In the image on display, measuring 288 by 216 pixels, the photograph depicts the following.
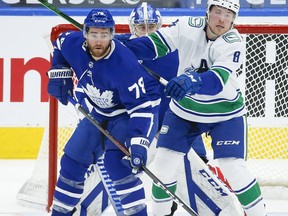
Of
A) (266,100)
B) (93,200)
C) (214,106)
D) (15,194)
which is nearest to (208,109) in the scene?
(214,106)

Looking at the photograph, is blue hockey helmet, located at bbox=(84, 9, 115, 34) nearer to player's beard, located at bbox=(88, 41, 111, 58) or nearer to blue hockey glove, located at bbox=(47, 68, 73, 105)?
player's beard, located at bbox=(88, 41, 111, 58)

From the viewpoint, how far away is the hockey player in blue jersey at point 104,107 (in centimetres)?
398

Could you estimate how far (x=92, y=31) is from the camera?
399cm

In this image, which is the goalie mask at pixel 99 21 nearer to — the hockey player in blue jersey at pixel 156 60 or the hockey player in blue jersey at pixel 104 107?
the hockey player in blue jersey at pixel 104 107

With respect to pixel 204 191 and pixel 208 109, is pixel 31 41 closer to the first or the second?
pixel 204 191

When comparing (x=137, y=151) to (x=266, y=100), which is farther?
(x=266, y=100)

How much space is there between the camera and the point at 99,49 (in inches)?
157

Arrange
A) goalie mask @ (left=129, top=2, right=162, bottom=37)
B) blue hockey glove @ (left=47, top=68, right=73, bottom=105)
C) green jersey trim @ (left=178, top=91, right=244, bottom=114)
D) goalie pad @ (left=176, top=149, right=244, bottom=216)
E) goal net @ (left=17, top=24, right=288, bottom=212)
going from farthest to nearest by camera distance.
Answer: goal net @ (left=17, top=24, right=288, bottom=212)
goalie mask @ (left=129, top=2, right=162, bottom=37)
goalie pad @ (left=176, top=149, right=244, bottom=216)
green jersey trim @ (left=178, top=91, right=244, bottom=114)
blue hockey glove @ (left=47, top=68, right=73, bottom=105)

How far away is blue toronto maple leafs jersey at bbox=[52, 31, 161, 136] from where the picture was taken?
3.98 meters

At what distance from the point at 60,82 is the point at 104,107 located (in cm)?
24

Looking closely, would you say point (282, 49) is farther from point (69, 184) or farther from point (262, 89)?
point (69, 184)

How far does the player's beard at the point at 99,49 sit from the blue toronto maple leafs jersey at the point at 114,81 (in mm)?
18

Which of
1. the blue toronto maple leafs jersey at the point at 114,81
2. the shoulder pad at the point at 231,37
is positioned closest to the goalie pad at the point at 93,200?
the blue toronto maple leafs jersey at the point at 114,81

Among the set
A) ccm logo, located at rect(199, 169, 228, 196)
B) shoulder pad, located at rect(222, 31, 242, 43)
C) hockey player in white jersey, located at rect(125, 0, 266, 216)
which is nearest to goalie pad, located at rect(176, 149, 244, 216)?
ccm logo, located at rect(199, 169, 228, 196)
